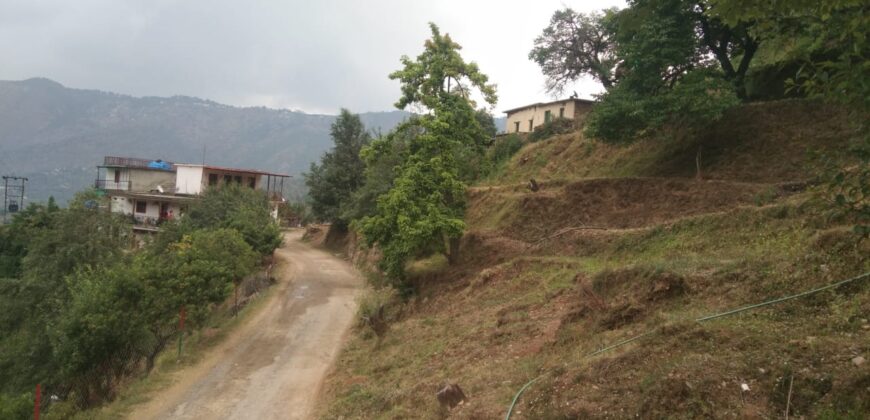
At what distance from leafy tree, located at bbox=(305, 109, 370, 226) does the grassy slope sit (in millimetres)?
22989

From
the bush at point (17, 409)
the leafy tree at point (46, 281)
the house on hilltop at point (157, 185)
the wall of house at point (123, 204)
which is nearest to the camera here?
the bush at point (17, 409)

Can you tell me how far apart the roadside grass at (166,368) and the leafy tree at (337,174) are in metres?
23.3

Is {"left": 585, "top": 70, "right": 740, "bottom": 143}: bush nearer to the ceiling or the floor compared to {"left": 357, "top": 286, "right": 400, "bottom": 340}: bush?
nearer to the ceiling

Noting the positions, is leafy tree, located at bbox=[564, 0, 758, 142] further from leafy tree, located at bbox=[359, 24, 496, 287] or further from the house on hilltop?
the house on hilltop

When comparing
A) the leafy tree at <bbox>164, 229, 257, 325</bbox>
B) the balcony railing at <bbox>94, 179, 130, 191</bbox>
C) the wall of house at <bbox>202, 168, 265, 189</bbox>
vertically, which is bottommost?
the leafy tree at <bbox>164, 229, 257, 325</bbox>

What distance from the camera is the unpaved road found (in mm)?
13750

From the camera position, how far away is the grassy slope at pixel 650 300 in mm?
6414

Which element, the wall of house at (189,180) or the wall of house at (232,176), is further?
the wall of house at (232,176)

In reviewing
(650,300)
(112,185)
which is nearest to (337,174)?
(112,185)

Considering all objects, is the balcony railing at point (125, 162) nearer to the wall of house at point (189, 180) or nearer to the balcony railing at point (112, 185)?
the balcony railing at point (112, 185)

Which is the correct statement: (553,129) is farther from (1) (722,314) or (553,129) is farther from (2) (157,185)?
(2) (157,185)

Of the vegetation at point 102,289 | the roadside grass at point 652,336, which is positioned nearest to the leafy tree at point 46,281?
the vegetation at point 102,289

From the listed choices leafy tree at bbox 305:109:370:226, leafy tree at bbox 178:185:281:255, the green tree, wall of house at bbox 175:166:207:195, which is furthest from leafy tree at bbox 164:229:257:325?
wall of house at bbox 175:166:207:195

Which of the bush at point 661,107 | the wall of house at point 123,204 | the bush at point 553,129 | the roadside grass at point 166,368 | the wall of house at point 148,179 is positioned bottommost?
the roadside grass at point 166,368
